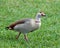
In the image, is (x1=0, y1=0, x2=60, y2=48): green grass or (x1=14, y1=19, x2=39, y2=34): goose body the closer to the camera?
(x1=14, y1=19, x2=39, y2=34): goose body

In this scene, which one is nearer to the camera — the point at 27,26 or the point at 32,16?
the point at 27,26

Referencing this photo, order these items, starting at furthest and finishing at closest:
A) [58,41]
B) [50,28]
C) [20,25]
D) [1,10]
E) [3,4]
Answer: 1. [3,4]
2. [1,10]
3. [50,28]
4. [58,41]
5. [20,25]

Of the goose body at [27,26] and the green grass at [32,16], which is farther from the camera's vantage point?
the green grass at [32,16]

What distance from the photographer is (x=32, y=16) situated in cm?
1214

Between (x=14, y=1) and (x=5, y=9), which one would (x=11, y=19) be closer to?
(x=5, y=9)

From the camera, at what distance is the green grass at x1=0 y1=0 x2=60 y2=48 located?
353 inches

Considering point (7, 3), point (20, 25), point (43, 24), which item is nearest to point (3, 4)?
point (7, 3)

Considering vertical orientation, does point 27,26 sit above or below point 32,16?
above

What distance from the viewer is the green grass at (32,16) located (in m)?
8.97

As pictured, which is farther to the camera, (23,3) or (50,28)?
(23,3)

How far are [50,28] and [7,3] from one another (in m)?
3.64

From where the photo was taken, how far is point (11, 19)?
450 inches

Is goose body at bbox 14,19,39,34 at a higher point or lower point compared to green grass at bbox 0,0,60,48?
higher

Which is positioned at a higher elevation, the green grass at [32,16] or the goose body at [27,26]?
the goose body at [27,26]
